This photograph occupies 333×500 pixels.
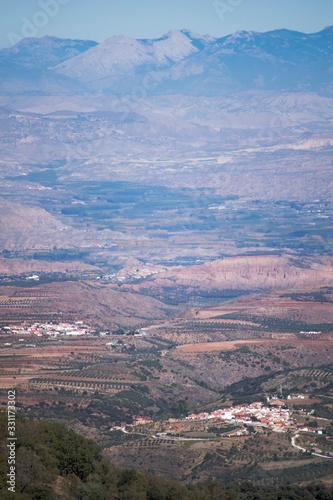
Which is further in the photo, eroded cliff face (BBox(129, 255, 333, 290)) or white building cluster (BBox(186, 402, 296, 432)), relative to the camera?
eroded cliff face (BBox(129, 255, 333, 290))

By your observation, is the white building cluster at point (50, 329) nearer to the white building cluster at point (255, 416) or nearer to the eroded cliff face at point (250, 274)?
the white building cluster at point (255, 416)

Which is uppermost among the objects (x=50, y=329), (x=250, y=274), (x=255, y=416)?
(x=50, y=329)

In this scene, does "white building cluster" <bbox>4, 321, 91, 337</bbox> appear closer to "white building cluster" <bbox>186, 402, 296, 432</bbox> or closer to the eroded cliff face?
"white building cluster" <bbox>186, 402, 296, 432</bbox>

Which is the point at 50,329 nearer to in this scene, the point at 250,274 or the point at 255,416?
the point at 255,416

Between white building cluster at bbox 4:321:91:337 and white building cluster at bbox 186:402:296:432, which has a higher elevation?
white building cluster at bbox 4:321:91:337

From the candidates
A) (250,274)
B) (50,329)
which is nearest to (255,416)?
(50,329)

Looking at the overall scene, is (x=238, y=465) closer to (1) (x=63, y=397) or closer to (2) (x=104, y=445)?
(2) (x=104, y=445)

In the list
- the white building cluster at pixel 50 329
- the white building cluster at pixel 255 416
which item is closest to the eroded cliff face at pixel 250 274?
the white building cluster at pixel 50 329

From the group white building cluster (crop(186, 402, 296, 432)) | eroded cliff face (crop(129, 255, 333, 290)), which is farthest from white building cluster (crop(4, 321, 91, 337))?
eroded cliff face (crop(129, 255, 333, 290))

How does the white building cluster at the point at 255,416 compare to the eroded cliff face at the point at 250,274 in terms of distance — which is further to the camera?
the eroded cliff face at the point at 250,274
